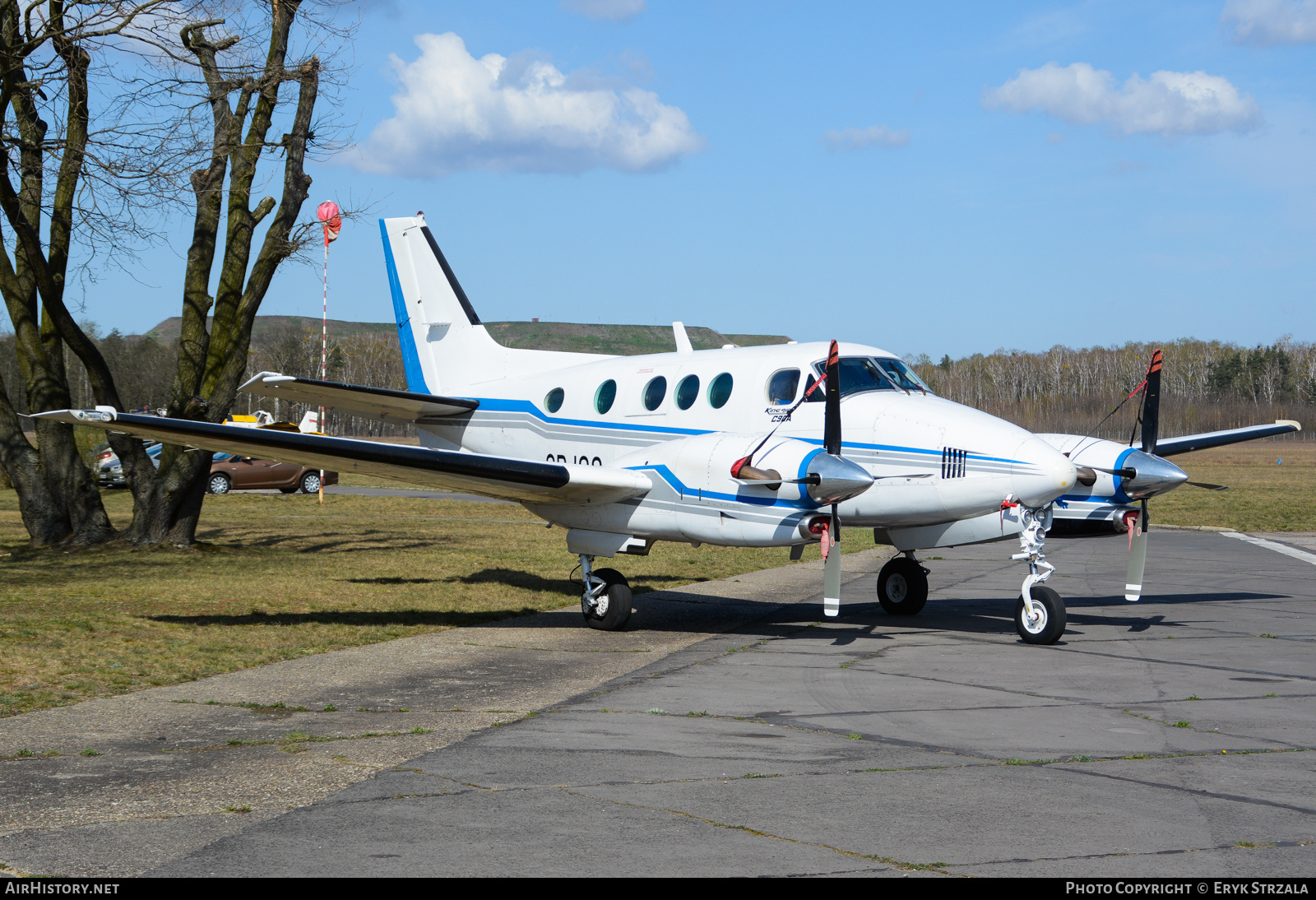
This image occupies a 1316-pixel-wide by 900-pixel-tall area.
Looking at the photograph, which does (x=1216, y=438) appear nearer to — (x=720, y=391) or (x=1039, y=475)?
(x=1039, y=475)

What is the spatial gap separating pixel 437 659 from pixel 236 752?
147 inches

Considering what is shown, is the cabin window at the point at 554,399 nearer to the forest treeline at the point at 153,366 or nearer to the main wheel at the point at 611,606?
the main wheel at the point at 611,606

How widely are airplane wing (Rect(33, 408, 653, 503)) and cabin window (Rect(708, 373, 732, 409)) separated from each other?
1309mm

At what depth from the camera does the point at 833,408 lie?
36.6 ft

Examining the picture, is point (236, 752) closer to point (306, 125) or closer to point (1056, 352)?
point (306, 125)

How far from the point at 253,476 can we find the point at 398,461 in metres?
28.1

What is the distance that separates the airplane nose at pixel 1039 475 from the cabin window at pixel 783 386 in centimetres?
257

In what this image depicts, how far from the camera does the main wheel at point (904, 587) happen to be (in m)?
13.7

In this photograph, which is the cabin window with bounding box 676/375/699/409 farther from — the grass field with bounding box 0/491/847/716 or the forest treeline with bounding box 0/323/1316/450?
the forest treeline with bounding box 0/323/1316/450

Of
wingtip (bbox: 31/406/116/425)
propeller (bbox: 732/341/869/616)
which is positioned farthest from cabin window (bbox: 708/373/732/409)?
wingtip (bbox: 31/406/116/425)

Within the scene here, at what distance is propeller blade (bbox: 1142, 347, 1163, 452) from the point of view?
1300cm

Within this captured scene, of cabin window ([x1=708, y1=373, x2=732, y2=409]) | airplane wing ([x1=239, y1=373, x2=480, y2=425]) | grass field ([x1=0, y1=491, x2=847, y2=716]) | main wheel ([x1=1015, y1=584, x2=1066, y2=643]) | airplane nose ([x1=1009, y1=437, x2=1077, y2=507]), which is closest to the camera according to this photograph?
grass field ([x1=0, y1=491, x2=847, y2=716])

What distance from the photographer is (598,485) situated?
11.9 meters

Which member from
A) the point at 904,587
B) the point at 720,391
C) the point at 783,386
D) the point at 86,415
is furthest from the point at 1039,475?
the point at 86,415
